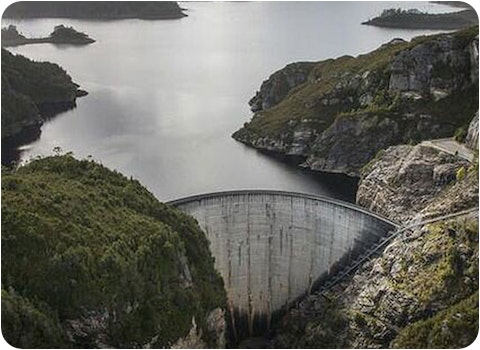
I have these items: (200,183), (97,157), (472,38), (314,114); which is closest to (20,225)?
(200,183)

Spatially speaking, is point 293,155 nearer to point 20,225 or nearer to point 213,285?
point 213,285

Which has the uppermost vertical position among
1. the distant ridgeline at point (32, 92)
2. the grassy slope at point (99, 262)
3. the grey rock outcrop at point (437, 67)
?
the grey rock outcrop at point (437, 67)

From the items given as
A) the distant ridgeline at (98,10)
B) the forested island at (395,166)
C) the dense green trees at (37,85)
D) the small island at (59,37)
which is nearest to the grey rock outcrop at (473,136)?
the forested island at (395,166)

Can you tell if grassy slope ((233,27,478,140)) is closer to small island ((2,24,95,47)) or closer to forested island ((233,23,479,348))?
forested island ((233,23,479,348))

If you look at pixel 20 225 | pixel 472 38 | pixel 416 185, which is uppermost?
pixel 472 38

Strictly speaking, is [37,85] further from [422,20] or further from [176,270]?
[422,20]

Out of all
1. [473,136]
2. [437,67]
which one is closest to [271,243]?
[473,136]

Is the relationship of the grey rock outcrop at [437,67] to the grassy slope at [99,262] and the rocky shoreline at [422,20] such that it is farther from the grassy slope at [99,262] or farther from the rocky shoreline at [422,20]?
the rocky shoreline at [422,20]
